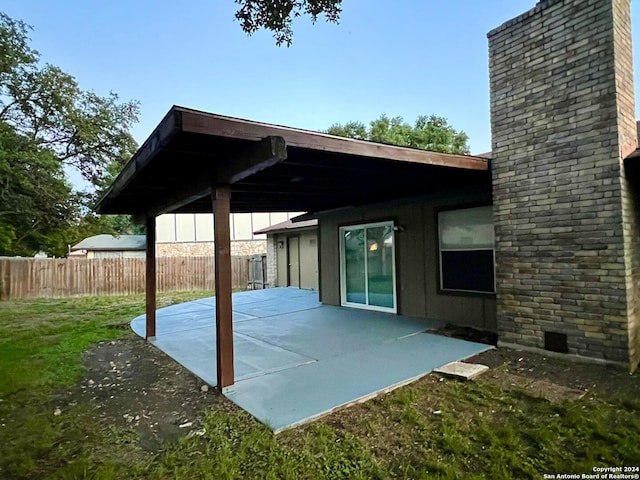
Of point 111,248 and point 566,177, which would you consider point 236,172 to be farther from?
point 111,248

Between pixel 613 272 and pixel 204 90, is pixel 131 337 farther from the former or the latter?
pixel 204 90

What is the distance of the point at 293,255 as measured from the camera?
14.6 m

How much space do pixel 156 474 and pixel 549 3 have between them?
20.6 ft

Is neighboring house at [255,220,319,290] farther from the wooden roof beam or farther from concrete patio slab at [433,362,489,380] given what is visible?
concrete patio slab at [433,362,489,380]

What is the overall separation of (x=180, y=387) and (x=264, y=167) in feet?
8.65

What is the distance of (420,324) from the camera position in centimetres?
670

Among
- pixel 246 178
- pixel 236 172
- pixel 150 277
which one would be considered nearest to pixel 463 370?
pixel 236 172

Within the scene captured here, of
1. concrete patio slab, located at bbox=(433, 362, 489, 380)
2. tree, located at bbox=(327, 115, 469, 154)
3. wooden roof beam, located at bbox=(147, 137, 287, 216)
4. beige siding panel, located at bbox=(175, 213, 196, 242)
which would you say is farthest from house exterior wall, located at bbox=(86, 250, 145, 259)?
concrete patio slab, located at bbox=(433, 362, 489, 380)

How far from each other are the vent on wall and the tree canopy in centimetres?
1335

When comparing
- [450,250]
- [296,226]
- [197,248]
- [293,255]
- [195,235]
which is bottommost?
[293,255]

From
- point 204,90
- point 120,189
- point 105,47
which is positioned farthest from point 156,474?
point 204,90

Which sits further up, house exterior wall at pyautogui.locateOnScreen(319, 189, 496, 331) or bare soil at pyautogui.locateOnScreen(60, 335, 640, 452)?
house exterior wall at pyautogui.locateOnScreen(319, 189, 496, 331)

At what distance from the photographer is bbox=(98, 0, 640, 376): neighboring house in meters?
3.72

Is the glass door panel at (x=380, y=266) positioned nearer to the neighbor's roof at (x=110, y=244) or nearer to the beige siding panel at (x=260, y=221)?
the beige siding panel at (x=260, y=221)
